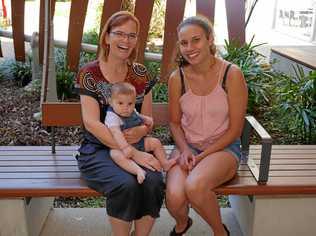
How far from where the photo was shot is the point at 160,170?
2496 millimetres

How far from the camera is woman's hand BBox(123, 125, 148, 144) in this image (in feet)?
8.26

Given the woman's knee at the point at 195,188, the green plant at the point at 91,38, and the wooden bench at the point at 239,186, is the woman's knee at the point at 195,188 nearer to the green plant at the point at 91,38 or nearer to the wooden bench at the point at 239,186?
the wooden bench at the point at 239,186

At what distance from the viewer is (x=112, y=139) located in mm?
2471

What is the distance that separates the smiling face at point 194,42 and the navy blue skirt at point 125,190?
74 cm

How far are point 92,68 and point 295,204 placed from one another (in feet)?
5.17

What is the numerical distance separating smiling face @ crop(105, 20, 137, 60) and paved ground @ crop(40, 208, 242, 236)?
1.33 meters

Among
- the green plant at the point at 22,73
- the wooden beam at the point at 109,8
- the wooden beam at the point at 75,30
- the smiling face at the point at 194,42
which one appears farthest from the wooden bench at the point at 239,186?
the green plant at the point at 22,73

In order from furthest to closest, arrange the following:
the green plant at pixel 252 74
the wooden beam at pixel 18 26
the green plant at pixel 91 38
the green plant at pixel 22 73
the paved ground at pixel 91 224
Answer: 1. the green plant at pixel 91 38
2. the green plant at pixel 22 73
3. the green plant at pixel 252 74
4. the wooden beam at pixel 18 26
5. the paved ground at pixel 91 224

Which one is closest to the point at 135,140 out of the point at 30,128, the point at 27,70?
the point at 30,128

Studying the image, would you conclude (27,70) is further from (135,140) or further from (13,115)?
(135,140)

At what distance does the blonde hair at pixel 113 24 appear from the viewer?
2473 mm

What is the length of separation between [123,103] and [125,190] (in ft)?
1.62

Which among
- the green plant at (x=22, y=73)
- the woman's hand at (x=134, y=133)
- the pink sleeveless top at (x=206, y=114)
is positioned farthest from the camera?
the green plant at (x=22, y=73)

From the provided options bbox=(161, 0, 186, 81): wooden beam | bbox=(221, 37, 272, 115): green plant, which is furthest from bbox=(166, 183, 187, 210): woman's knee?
bbox=(221, 37, 272, 115): green plant
